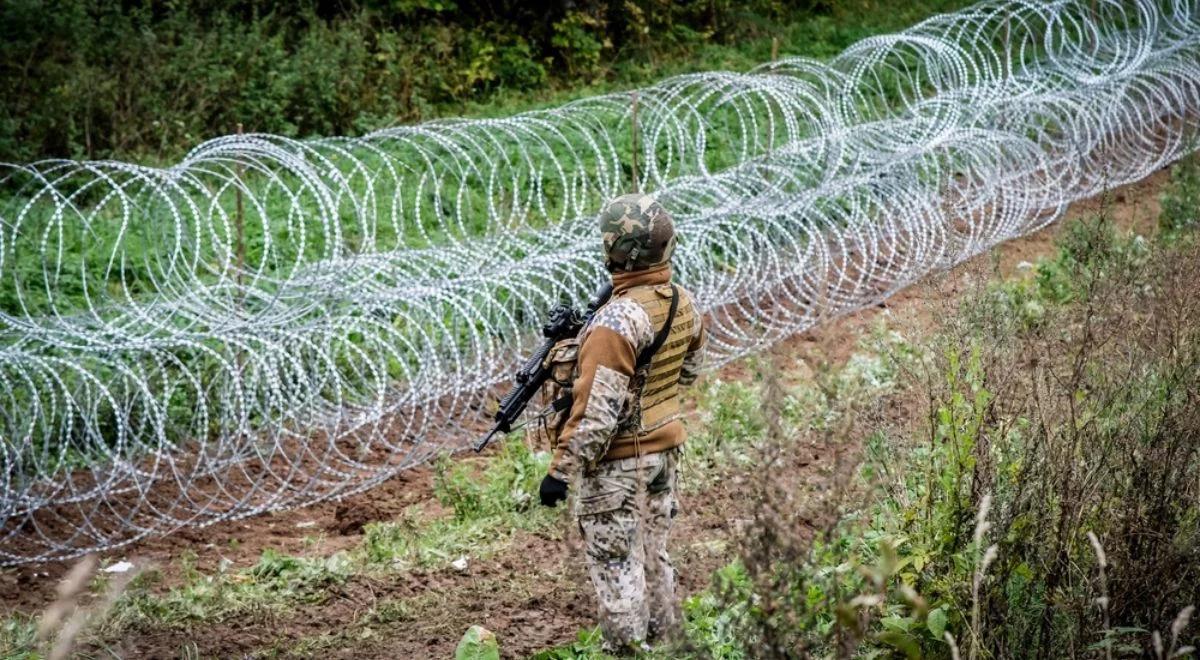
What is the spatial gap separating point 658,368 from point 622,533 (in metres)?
0.66

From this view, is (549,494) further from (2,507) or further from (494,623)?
(2,507)

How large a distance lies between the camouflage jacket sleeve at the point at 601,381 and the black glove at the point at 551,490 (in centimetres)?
3

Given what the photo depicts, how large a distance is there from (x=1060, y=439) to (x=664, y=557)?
5.10ft

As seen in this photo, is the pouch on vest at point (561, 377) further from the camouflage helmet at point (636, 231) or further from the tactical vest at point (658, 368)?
the camouflage helmet at point (636, 231)

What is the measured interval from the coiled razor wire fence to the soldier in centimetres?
119

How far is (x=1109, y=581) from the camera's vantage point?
436 centimetres

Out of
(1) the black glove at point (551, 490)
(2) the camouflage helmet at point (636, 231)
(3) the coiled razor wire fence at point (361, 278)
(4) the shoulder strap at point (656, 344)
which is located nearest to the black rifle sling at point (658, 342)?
(4) the shoulder strap at point (656, 344)

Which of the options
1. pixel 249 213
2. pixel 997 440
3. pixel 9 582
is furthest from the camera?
pixel 249 213

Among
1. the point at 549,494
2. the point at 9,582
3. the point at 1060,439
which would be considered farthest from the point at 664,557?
the point at 9,582

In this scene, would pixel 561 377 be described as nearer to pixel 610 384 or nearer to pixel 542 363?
pixel 542 363

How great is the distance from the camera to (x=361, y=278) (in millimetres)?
9875

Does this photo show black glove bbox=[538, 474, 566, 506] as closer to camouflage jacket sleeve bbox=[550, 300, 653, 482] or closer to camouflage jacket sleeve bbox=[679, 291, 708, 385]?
camouflage jacket sleeve bbox=[550, 300, 653, 482]

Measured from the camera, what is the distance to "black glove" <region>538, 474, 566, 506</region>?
4754 mm

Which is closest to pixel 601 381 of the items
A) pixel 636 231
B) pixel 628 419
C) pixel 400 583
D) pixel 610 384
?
pixel 610 384
